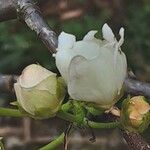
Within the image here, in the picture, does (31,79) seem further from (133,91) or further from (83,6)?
(83,6)

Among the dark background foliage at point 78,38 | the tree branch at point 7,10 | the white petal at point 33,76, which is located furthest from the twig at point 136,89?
the dark background foliage at point 78,38

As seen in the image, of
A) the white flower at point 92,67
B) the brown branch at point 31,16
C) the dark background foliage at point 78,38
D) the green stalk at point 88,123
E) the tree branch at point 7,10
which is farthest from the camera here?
the dark background foliage at point 78,38

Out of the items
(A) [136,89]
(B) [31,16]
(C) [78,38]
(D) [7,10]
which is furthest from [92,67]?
(C) [78,38]

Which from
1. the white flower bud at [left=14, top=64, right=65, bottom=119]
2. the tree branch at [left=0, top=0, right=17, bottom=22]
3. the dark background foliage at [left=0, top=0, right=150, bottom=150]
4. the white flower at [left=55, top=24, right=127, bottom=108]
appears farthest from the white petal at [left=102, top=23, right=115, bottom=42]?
the dark background foliage at [left=0, top=0, right=150, bottom=150]

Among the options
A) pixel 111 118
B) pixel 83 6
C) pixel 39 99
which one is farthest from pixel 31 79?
pixel 83 6

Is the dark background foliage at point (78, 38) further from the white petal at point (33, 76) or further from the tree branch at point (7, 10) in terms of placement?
the white petal at point (33, 76)
